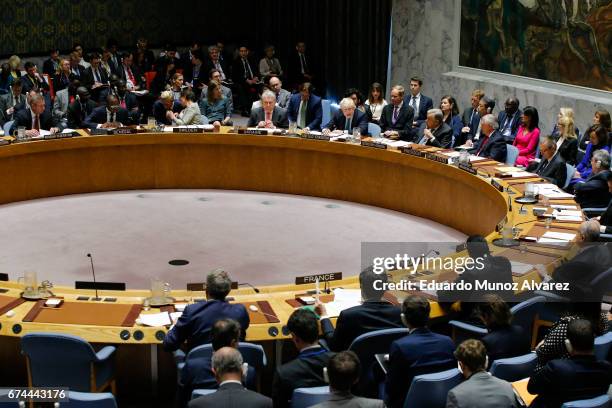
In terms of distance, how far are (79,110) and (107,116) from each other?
0.57 m

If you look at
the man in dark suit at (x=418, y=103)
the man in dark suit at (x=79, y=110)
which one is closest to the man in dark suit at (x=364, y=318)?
the man in dark suit at (x=79, y=110)

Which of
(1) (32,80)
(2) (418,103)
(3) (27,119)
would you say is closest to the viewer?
(3) (27,119)

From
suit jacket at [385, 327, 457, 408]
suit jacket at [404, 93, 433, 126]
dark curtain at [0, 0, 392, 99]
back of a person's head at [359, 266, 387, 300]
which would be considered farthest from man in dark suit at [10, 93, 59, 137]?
suit jacket at [385, 327, 457, 408]

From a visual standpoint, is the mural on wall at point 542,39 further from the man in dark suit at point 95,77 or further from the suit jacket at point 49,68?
the suit jacket at point 49,68

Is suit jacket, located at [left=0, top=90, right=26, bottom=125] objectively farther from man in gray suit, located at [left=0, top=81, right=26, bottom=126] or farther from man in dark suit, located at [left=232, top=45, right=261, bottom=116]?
man in dark suit, located at [left=232, top=45, right=261, bottom=116]

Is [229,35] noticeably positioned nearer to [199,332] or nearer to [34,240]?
[34,240]

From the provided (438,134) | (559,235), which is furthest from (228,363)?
(438,134)

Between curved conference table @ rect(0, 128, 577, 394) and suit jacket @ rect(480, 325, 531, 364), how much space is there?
4.16 m

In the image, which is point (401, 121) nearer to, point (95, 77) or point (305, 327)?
point (95, 77)

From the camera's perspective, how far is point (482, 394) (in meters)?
4.80

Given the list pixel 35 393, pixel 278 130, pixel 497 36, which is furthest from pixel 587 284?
pixel 497 36

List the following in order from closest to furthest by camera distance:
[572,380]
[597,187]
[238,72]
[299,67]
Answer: [572,380]
[597,187]
[238,72]
[299,67]

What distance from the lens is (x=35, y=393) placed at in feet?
18.7

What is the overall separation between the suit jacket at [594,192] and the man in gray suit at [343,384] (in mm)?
5728
